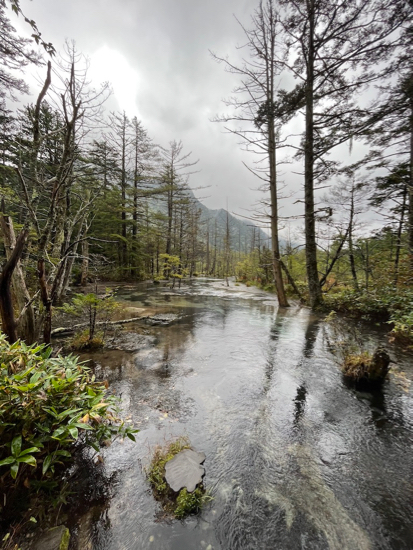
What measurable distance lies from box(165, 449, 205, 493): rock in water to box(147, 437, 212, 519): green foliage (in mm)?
51

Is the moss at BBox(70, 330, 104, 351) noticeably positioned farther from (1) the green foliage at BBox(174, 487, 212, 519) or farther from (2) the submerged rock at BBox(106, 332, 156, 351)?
(1) the green foliage at BBox(174, 487, 212, 519)

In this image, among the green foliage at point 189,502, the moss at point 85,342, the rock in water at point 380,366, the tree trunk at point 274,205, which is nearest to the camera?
the green foliage at point 189,502

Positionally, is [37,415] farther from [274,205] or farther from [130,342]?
[274,205]

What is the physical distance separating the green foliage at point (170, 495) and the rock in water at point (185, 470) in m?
0.05

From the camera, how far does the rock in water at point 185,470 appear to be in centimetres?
201

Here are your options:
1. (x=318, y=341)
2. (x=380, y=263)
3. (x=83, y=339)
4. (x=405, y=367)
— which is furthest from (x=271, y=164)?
(x=83, y=339)

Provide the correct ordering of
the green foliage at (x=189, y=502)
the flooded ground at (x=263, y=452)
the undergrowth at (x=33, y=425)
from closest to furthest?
the undergrowth at (x=33, y=425), the flooded ground at (x=263, y=452), the green foliage at (x=189, y=502)

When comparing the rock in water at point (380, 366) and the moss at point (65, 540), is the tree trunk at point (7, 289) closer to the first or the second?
the moss at point (65, 540)

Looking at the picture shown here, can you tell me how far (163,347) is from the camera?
222 inches

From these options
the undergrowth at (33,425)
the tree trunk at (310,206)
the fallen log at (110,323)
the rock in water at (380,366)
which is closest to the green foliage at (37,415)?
the undergrowth at (33,425)

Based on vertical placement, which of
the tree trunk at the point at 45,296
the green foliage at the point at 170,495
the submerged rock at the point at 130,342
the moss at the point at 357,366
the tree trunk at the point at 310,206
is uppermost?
the tree trunk at the point at 310,206

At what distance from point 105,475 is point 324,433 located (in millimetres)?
2763

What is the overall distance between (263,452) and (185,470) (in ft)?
3.32

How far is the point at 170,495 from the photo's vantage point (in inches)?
77.7
